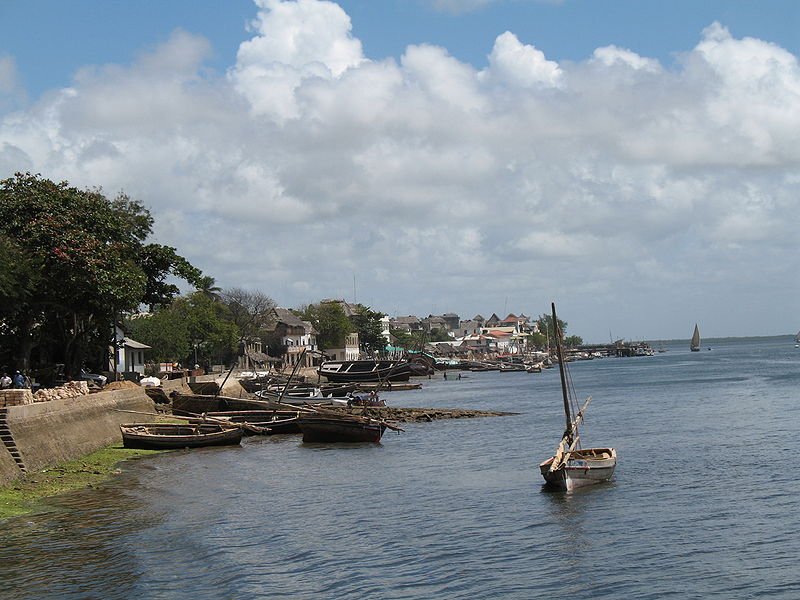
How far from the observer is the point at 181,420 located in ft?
169

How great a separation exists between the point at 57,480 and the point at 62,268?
19.2 meters

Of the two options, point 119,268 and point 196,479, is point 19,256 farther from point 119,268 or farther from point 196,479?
point 196,479

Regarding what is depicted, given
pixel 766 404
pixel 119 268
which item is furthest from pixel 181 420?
pixel 766 404

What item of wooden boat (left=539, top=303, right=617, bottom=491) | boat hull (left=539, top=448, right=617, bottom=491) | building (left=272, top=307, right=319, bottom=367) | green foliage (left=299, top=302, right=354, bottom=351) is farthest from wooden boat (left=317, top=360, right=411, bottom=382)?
boat hull (left=539, top=448, right=617, bottom=491)

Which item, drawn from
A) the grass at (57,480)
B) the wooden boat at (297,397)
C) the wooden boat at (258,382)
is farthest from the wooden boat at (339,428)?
the wooden boat at (258,382)

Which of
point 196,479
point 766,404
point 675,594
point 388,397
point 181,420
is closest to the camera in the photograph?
point 675,594

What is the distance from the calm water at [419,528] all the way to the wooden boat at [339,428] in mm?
1527

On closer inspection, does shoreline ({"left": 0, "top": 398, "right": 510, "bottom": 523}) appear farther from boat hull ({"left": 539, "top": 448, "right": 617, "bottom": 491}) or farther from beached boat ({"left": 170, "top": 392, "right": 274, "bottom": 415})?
boat hull ({"left": 539, "top": 448, "right": 617, "bottom": 491})

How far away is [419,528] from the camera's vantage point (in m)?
26.5

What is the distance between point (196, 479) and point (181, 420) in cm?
1673

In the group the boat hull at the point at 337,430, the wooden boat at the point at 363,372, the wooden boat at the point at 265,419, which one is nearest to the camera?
the boat hull at the point at 337,430

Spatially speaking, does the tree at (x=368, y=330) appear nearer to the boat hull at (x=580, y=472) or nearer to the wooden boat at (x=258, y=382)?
the wooden boat at (x=258, y=382)

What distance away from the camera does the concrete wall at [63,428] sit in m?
32.1

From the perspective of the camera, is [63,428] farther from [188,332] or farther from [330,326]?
[330,326]
